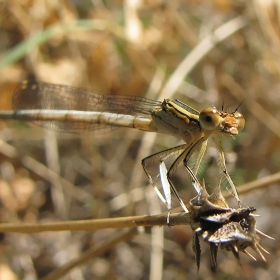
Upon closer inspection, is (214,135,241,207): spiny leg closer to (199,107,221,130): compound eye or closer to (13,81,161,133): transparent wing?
(199,107,221,130): compound eye

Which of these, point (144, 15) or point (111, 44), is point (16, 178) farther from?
point (144, 15)

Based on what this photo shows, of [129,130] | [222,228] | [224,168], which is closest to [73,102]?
[129,130]

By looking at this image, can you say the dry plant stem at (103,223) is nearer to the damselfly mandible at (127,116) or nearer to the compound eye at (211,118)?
the damselfly mandible at (127,116)

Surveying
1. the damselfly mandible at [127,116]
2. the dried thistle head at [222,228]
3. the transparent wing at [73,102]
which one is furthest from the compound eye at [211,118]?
the dried thistle head at [222,228]

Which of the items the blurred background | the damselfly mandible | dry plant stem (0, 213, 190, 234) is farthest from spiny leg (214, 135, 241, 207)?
the blurred background

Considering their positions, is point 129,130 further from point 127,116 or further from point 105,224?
point 105,224

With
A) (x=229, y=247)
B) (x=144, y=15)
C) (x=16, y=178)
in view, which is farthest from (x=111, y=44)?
(x=229, y=247)
